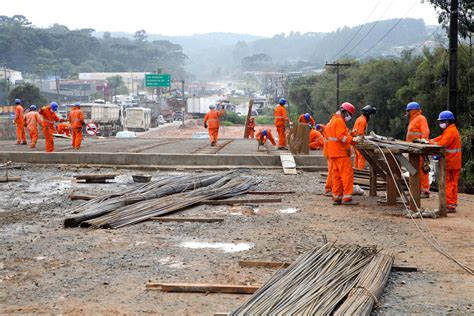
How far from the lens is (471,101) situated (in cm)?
3038

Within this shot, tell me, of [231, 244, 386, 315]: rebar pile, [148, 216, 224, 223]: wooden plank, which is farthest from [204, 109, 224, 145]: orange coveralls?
[231, 244, 386, 315]: rebar pile

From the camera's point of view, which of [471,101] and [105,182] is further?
[471,101]

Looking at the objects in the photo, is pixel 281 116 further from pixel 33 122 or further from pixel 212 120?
pixel 33 122

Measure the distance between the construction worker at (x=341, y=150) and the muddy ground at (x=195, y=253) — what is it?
367 millimetres

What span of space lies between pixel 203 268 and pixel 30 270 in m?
1.81

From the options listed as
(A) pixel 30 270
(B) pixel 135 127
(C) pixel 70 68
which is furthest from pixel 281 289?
(C) pixel 70 68

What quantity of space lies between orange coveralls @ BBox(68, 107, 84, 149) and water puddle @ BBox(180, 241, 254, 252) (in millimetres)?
11479

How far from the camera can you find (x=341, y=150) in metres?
10.9

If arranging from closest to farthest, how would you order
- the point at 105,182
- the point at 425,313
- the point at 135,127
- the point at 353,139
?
the point at 425,313 → the point at 353,139 → the point at 105,182 → the point at 135,127

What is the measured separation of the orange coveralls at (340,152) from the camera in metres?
10.9

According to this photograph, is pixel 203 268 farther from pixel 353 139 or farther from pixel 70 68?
pixel 70 68

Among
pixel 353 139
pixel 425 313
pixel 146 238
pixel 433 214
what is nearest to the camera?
pixel 425 313

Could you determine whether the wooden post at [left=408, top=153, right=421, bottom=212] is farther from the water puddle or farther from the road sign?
the road sign

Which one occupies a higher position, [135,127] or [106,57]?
[106,57]
